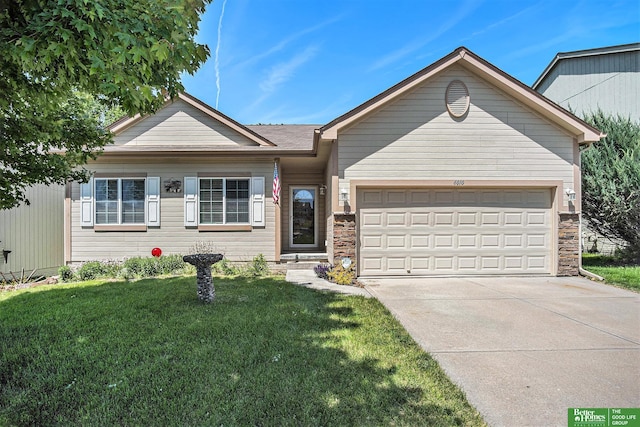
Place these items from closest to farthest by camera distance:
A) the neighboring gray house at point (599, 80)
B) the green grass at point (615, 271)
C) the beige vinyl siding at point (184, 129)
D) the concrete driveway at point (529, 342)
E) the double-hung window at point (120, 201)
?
the concrete driveway at point (529, 342) < the green grass at point (615, 271) < the double-hung window at point (120, 201) < the beige vinyl siding at point (184, 129) < the neighboring gray house at point (599, 80)

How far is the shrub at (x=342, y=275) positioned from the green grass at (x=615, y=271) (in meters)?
5.84

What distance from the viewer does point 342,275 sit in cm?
704

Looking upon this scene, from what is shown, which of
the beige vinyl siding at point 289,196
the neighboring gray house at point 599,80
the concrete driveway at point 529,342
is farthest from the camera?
the neighboring gray house at point 599,80

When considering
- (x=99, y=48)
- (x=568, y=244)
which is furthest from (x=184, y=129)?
(x=568, y=244)

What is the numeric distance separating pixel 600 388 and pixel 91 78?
5.29m

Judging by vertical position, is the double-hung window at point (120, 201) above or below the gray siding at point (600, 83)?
below

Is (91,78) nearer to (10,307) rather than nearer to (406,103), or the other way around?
(10,307)

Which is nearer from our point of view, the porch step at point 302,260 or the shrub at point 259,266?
the shrub at point 259,266

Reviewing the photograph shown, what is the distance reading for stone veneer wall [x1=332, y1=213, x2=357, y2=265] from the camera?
7480mm

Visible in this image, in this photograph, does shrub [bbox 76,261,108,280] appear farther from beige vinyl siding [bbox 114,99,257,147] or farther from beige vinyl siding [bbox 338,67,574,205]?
beige vinyl siding [bbox 338,67,574,205]

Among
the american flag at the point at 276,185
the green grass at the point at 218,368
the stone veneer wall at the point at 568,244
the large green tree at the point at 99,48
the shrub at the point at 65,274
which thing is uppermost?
the large green tree at the point at 99,48

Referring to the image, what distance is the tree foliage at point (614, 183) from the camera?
839cm

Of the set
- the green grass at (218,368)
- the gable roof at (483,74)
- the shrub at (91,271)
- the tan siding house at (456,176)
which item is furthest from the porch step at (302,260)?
the shrub at (91,271)

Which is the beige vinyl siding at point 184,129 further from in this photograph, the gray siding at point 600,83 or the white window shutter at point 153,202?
the gray siding at point 600,83
